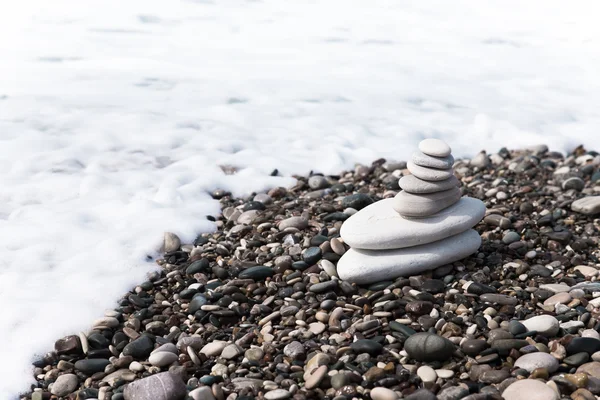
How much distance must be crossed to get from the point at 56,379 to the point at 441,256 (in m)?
2.52

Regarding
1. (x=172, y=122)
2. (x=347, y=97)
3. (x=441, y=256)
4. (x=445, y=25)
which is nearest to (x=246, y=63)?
(x=347, y=97)

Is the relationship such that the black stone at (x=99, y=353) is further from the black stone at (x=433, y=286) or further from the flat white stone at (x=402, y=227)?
the black stone at (x=433, y=286)

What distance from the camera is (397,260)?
4453mm

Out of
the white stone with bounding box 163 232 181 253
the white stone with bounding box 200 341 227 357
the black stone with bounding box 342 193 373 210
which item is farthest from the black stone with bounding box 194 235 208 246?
the white stone with bounding box 200 341 227 357

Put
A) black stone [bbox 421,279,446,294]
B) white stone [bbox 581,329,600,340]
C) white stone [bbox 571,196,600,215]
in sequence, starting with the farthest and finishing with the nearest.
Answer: white stone [bbox 571,196,600,215]
black stone [bbox 421,279,446,294]
white stone [bbox 581,329,600,340]

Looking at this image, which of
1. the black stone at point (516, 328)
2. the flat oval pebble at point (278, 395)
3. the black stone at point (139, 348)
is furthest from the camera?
the black stone at point (139, 348)

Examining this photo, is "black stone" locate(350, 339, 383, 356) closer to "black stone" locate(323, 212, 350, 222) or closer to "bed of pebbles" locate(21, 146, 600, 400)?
"bed of pebbles" locate(21, 146, 600, 400)

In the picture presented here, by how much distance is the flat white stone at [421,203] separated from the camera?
4496 mm

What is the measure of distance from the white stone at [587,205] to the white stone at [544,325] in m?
1.88

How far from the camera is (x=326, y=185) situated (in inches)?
258

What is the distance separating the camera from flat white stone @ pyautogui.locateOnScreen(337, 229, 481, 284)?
443 cm

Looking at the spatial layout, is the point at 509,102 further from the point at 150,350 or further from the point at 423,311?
the point at 150,350

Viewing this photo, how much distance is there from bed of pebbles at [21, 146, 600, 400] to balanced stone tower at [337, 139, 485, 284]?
0.10 m

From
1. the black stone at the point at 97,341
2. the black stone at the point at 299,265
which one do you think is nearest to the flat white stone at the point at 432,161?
the black stone at the point at 299,265
